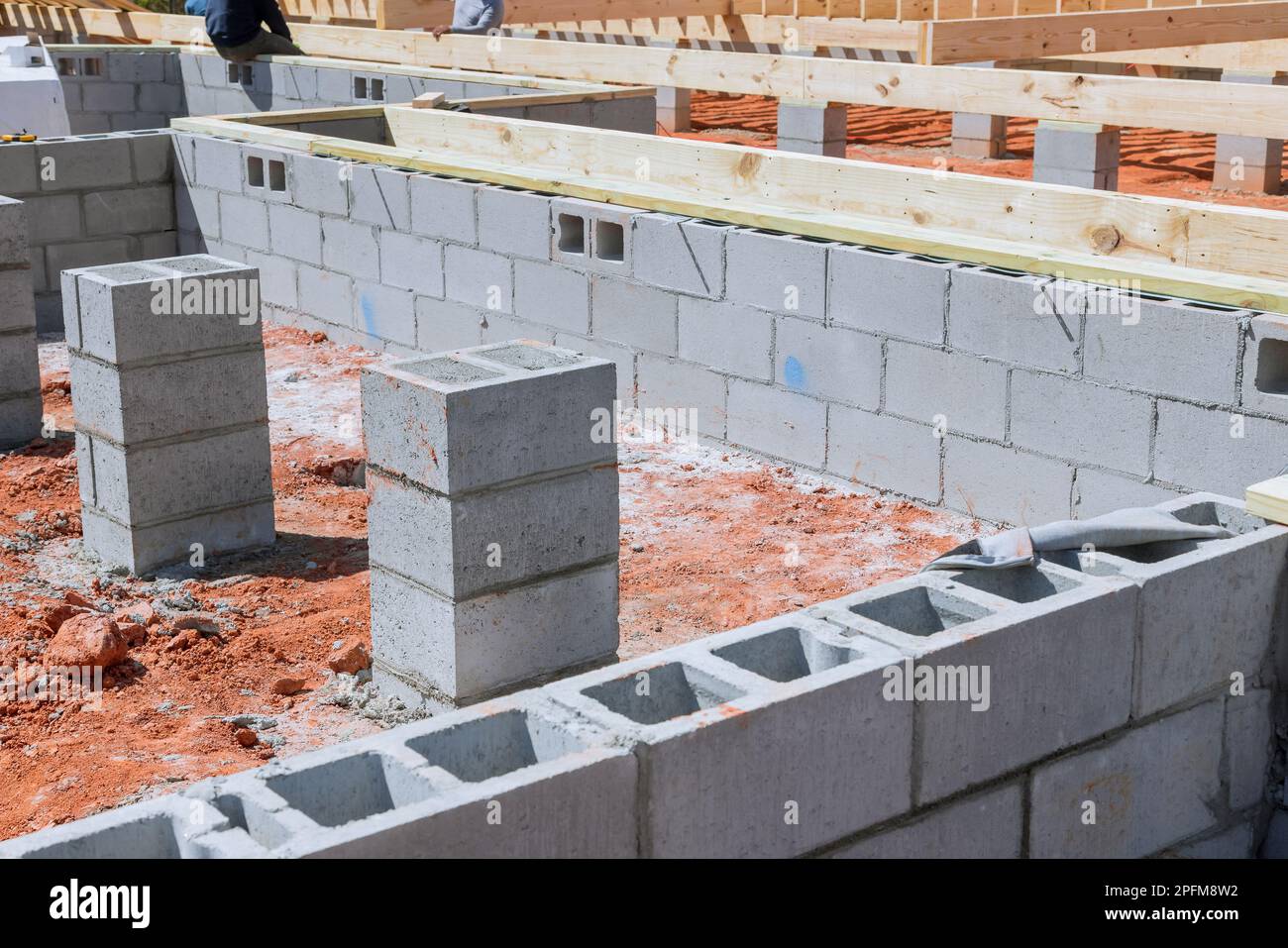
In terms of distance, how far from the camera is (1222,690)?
4430 millimetres

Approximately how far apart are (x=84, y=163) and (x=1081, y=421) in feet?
25.3

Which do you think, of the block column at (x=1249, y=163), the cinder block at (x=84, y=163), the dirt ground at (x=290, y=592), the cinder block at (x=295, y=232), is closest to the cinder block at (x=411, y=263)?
the cinder block at (x=295, y=232)

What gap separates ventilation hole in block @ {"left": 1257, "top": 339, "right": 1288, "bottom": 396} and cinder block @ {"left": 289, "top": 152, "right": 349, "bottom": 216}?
586cm

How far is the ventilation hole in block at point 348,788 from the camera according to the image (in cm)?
325

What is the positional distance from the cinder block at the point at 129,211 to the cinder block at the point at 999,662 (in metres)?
8.66

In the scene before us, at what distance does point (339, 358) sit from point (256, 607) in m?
3.89

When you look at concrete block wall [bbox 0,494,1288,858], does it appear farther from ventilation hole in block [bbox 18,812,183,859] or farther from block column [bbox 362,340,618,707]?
block column [bbox 362,340,618,707]

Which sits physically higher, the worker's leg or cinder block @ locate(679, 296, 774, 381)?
the worker's leg

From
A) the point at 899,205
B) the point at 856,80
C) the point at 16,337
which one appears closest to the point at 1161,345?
the point at 899,205

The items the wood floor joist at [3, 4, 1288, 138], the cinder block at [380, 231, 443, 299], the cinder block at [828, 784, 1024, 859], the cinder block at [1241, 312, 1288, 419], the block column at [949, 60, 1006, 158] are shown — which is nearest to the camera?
the cinder block at [828, 784, 1024, 859]

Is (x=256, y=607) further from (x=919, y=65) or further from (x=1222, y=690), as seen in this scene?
(x=919, y=65)

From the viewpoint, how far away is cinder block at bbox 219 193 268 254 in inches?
421

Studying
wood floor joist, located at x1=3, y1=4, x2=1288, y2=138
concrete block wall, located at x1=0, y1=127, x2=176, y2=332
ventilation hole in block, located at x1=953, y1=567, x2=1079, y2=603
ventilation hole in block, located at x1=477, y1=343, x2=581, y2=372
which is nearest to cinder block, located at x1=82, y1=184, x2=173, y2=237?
concrete block wall, located at x1=0, y1=127, x2=176, y2=332

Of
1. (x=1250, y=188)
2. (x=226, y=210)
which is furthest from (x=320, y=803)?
(x=1250, y=188)
